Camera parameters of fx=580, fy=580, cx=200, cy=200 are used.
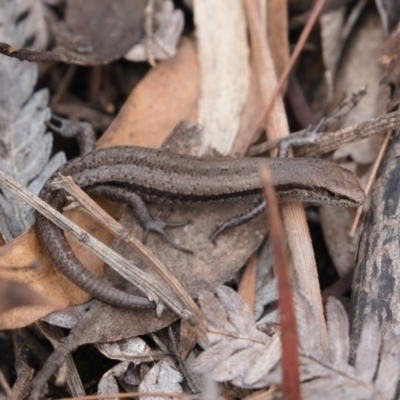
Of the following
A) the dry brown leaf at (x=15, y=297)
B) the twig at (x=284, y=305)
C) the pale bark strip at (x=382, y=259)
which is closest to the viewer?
the twig at (x=284, y=305)

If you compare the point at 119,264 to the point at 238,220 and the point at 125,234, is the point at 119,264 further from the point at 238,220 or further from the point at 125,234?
the point at 238,220

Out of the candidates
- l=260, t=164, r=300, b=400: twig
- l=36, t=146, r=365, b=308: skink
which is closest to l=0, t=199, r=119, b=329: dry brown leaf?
l=36, t=146, r=365, b=308: skink

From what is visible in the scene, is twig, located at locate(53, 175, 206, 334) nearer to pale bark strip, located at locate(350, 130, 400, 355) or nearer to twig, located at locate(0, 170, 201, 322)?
twig, located at locate(0, 170, 201, 322)

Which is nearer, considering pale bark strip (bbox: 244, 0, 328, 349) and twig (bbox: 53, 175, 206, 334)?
twig (bbox: 53, 175, 206, 334)

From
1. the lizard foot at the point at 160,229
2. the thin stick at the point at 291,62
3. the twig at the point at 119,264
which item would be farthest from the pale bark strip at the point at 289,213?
the twig at the point at 119,264

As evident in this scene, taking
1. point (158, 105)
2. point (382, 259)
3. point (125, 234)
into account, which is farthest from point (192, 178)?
point (382, 259)

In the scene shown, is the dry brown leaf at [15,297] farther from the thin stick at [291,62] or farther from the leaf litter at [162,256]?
the thin stick at [291,62]

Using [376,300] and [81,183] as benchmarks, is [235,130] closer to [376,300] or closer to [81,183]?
[81,183]
